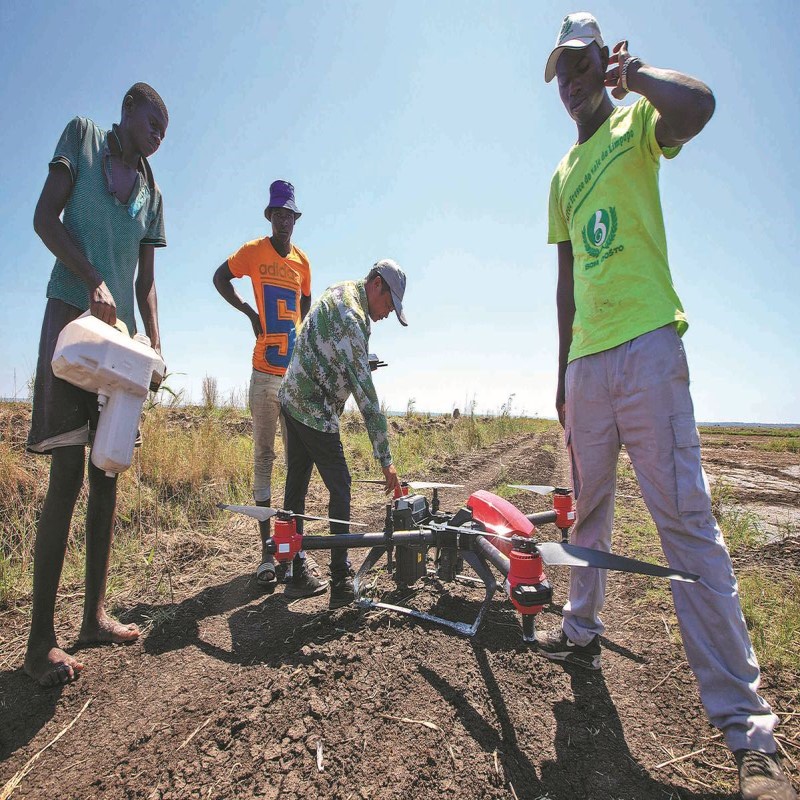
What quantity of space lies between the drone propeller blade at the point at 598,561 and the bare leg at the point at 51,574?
83.8 inches

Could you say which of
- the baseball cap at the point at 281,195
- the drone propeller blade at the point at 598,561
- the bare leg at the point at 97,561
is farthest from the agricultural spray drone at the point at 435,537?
the baseball cap at the point at 281,195

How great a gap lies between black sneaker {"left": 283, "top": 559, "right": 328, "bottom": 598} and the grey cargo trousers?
64.5 inches

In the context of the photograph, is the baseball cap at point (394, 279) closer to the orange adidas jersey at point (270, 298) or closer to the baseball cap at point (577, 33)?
the orange adidas jersey at point (270, 298)

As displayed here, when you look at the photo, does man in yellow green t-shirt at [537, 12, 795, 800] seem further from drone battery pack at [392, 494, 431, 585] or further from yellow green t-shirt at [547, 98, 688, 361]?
drone battery pack at [392, 494, 431, 585]

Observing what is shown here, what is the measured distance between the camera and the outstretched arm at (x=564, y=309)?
229 centimetres

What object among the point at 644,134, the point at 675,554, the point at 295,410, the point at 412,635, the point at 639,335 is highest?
the point at 644,134

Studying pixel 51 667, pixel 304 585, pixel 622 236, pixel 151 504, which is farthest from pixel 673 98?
pixel 151 504

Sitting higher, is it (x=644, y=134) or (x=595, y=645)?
(x=644, y=134)

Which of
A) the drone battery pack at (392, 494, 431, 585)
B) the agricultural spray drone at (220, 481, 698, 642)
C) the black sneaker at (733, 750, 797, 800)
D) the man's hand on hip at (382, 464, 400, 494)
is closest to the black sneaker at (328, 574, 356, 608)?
the agricultural spray drone at (220, 481, 698, 642)

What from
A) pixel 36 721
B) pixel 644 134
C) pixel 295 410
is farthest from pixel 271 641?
pixel 644 134

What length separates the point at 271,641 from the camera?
2.42 meters

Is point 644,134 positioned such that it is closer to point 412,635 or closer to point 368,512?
point 412,635

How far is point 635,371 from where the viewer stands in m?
1.74

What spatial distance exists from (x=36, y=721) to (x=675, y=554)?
8.57 feet
